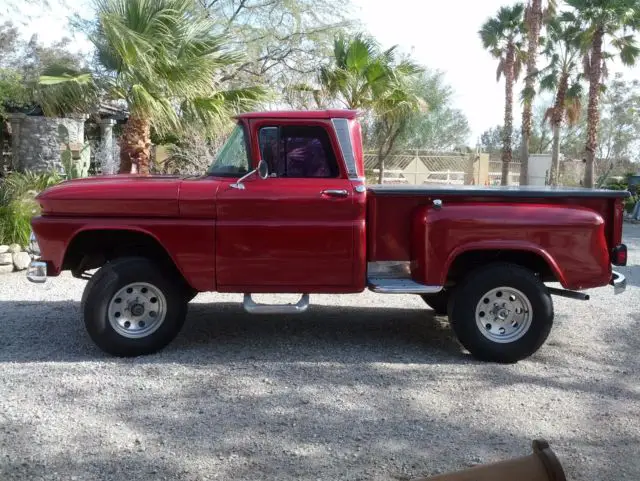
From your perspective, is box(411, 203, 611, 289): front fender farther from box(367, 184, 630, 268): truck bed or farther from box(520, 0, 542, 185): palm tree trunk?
box(520, 0, 542, 185): palm tree trunk

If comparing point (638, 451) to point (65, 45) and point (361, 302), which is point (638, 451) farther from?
point (65, 45)

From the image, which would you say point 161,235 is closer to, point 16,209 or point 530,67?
point 16,209

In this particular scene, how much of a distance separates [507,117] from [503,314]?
71.2 feet

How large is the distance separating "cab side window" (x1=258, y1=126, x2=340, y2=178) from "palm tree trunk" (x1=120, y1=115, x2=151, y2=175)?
6.19 metres

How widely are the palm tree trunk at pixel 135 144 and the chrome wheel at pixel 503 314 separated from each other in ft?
24.3

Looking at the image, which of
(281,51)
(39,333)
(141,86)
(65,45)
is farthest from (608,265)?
(65,45)

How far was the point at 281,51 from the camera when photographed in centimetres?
2106

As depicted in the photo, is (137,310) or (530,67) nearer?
(137,310)

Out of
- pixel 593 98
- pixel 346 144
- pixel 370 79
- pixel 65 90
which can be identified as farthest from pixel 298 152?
pixel 593 98

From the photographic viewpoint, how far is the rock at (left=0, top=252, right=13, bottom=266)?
372 inches

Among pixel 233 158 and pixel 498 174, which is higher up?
pixel 233 158

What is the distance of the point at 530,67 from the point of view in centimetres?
2273

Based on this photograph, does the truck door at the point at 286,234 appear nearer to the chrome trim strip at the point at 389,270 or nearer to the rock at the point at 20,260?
the chrome trim strip at the point at 389,270

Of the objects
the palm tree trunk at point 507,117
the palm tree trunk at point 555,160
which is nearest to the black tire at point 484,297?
the palm tree trunk at point 507,117
